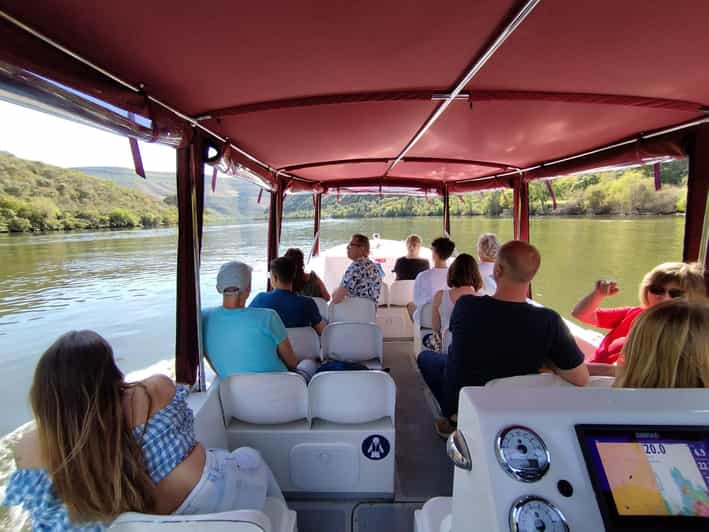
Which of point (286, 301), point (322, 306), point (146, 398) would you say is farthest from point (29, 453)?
point (322, 306)

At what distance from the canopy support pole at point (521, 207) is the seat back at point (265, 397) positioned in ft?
12.1

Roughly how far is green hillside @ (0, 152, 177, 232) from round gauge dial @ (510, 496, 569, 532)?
2.07 meters

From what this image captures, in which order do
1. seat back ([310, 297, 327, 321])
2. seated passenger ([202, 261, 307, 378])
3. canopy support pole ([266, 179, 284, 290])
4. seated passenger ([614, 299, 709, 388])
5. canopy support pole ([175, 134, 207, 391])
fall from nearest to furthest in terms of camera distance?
seated passenger ([614, 299, 709, 388])
seated passenger ([202, 261, 307, 378])
canopy support pole ([175, 134, 207, 391])
seat back ([310, 297, 327, 321])
canopy support pole ([266, 179, 284, 290])

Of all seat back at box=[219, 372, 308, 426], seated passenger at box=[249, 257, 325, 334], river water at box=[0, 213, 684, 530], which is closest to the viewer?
seat back at box=[219, 372, 308, 426]

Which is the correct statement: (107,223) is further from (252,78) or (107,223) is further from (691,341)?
(691,341)

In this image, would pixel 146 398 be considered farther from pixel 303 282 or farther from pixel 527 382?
pixel 303 282

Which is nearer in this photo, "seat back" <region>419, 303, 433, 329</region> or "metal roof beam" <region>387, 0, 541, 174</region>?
"metal roof beam" <region>387, 0, 541, 174</region>

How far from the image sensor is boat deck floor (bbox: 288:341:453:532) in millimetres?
1634

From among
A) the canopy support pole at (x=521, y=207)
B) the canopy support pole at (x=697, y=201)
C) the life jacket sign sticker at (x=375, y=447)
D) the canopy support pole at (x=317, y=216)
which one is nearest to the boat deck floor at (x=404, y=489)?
the life jacket sign sticker at (x=375, y=447)

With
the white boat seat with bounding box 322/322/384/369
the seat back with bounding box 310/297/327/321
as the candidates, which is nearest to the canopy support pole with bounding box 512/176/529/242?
the seat back with bounding box 310/297/327/321

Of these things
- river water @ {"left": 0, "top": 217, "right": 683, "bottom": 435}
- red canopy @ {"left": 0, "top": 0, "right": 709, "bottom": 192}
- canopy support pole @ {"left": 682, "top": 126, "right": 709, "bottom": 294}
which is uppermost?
red canopy @ {"left": 0, "top": 0, "right": 709, "bottom": 192}

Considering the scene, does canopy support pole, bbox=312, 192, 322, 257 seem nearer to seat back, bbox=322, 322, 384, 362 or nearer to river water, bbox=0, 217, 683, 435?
river water, bbox=0, 217, 683, 435

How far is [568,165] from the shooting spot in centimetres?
359

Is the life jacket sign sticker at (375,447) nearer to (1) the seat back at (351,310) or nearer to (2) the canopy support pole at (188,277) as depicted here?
(2) the canopy support pole at (188,277)
